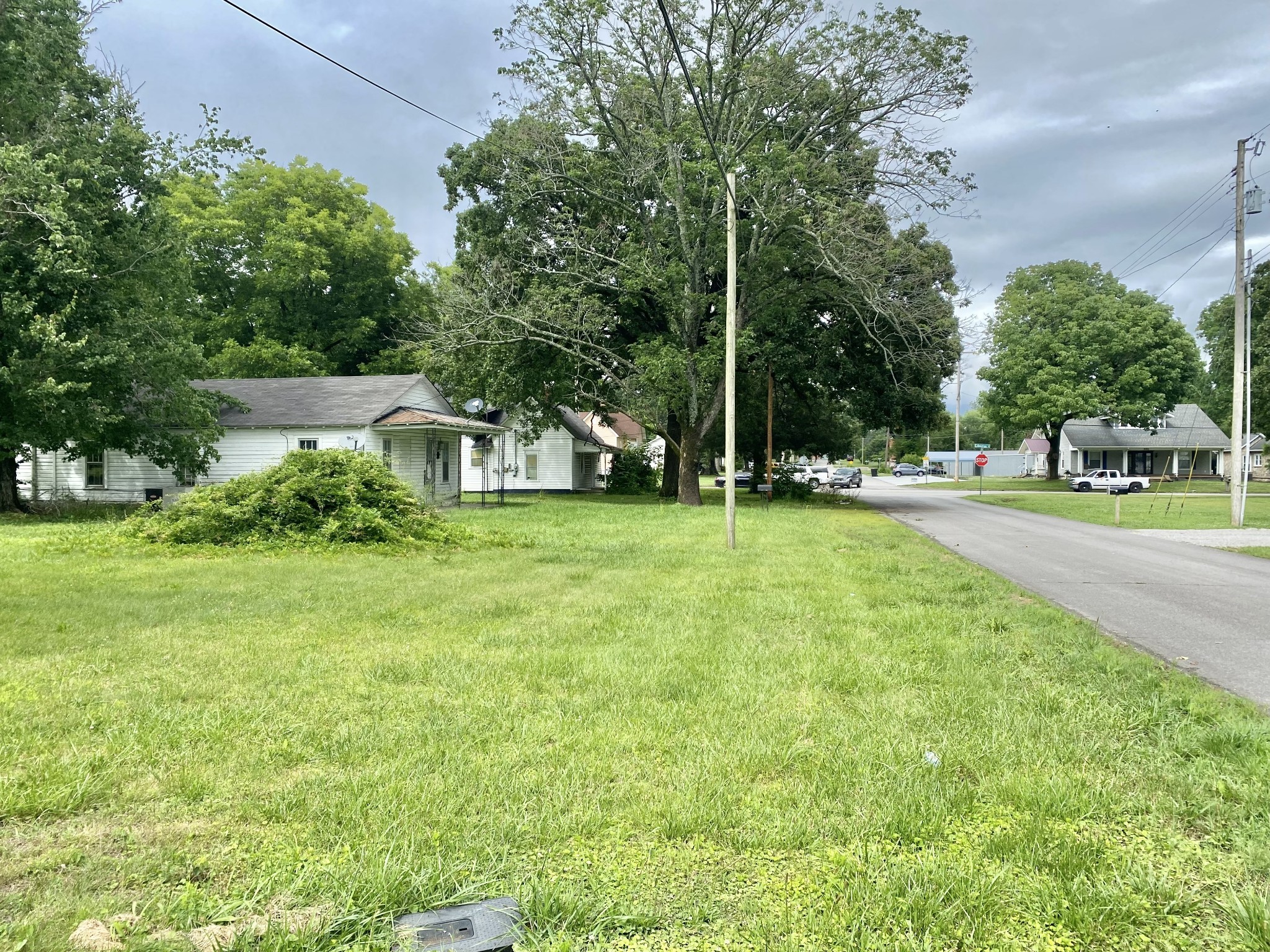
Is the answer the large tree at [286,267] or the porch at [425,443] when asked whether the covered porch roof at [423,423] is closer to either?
the porch at [425,443]

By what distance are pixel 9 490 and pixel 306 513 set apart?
14.3m

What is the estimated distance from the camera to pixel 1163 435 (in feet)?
189

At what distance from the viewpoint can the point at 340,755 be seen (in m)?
3.91

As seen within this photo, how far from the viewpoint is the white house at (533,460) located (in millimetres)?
38562

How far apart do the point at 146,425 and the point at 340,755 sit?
23226mm

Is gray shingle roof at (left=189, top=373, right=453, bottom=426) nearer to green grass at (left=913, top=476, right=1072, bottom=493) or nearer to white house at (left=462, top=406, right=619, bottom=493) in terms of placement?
white house at (left=462, top=406, right=619, bottom=493)

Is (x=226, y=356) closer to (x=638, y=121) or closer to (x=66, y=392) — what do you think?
(x=66, y=392)

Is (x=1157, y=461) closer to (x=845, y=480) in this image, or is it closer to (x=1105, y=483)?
(x=1105, y=483)

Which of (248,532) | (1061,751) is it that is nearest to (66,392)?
(248,532)

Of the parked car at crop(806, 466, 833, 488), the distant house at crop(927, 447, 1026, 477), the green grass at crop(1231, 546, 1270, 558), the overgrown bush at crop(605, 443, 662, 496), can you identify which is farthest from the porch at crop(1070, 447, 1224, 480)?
the green grass at crop(1231, 546, 1270, 558)

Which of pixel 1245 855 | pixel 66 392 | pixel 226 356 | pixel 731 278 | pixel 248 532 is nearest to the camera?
pixel 1245 855

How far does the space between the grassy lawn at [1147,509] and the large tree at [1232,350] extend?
5335mm

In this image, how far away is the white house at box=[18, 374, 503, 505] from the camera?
26.3m

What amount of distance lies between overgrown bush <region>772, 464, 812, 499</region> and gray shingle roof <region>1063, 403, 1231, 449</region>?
3257 centimetres
